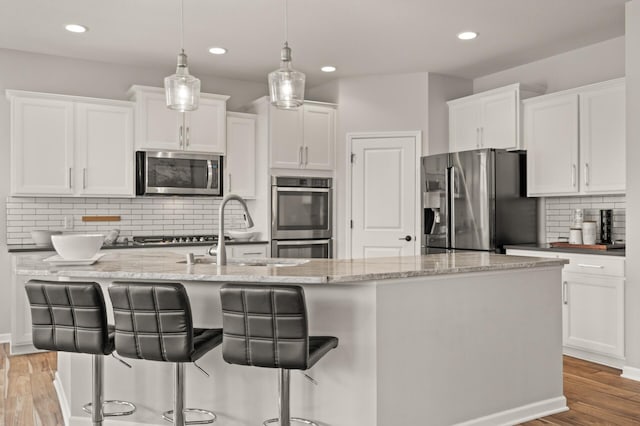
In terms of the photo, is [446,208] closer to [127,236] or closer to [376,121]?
[376,121]

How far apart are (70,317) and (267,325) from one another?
3.17 ft

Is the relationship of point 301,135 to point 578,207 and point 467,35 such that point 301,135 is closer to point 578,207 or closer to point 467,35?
point 467,35

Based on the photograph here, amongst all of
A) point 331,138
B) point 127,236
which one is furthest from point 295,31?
point 127,236

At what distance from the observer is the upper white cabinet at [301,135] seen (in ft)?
18.9

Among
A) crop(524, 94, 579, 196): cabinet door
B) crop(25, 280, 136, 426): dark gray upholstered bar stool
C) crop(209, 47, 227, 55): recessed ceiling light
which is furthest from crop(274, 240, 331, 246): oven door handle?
crop(25, 280, 136, 426): dark gray upholstered bar stool

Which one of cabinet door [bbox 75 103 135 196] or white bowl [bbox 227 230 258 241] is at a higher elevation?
cabinet door [bbox 75 103 135 196]

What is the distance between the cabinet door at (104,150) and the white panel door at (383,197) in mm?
2362

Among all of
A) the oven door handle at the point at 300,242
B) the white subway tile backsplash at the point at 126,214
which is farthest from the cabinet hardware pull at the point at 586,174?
the white subway tile backsplash at the point at 126,214

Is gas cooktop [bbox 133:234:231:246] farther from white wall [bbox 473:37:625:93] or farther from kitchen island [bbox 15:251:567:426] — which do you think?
white wall [bbox 473:37:625:93]

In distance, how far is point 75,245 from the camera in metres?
2.87

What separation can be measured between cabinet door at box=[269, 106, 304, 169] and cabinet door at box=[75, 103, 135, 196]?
1.41 metres

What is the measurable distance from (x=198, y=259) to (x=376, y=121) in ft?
10.6

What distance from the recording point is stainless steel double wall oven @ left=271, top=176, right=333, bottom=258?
18.9 ft

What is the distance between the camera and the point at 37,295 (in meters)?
2.56
